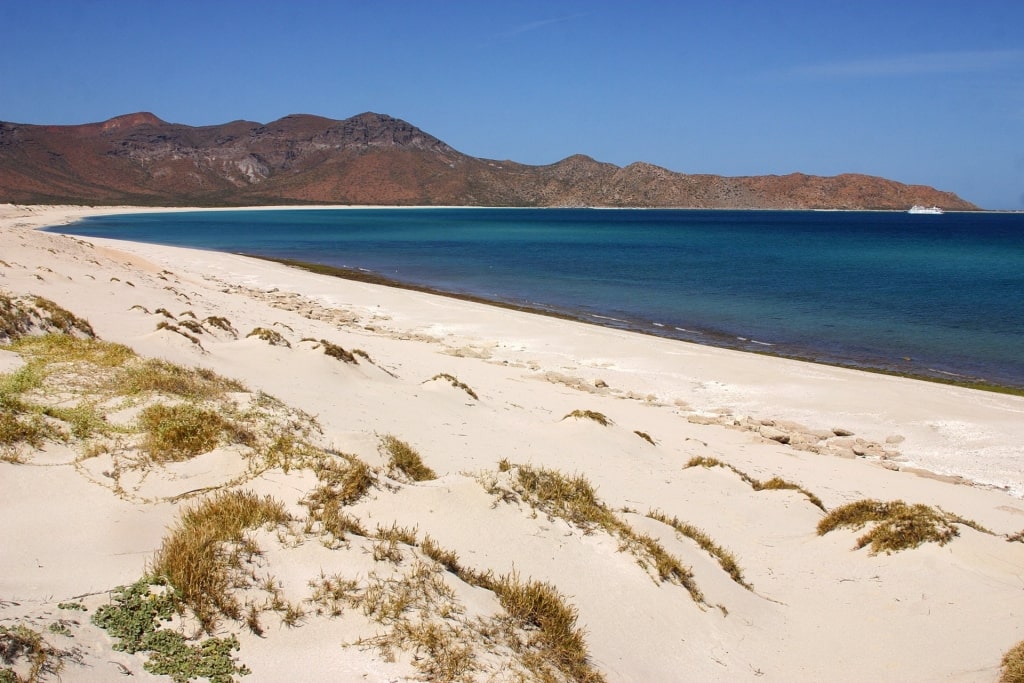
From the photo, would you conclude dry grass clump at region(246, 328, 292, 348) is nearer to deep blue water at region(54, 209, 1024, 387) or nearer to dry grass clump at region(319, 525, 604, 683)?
dry grass clump at region(319, 525, 604, 683)

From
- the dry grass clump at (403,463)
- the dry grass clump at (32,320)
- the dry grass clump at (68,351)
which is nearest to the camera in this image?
the dry grass clump at (403,463)

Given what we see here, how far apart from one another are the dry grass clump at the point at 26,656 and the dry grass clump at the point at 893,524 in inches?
286

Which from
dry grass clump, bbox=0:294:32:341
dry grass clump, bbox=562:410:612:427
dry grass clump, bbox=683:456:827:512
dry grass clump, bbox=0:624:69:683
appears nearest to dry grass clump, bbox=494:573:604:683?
dry grass clump, bbox=0:624:69:683

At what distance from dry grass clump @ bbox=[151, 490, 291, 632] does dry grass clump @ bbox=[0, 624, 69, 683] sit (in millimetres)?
681

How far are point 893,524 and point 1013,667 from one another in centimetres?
311

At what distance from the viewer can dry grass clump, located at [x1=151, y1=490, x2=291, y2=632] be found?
12.0 feet

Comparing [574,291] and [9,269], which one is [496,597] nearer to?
[9,269]

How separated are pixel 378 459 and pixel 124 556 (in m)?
3.06

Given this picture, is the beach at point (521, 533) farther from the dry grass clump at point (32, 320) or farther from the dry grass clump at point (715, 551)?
the dry grass clump at point (32, 320)

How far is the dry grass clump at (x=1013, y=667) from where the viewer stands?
426 cm

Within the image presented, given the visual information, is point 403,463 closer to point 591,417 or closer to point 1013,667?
point 591,417

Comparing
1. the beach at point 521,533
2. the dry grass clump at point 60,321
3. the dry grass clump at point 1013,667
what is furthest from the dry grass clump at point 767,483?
the dry grass clump at point 60,321

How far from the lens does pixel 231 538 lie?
4.20 metres

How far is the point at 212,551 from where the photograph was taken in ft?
13.0
